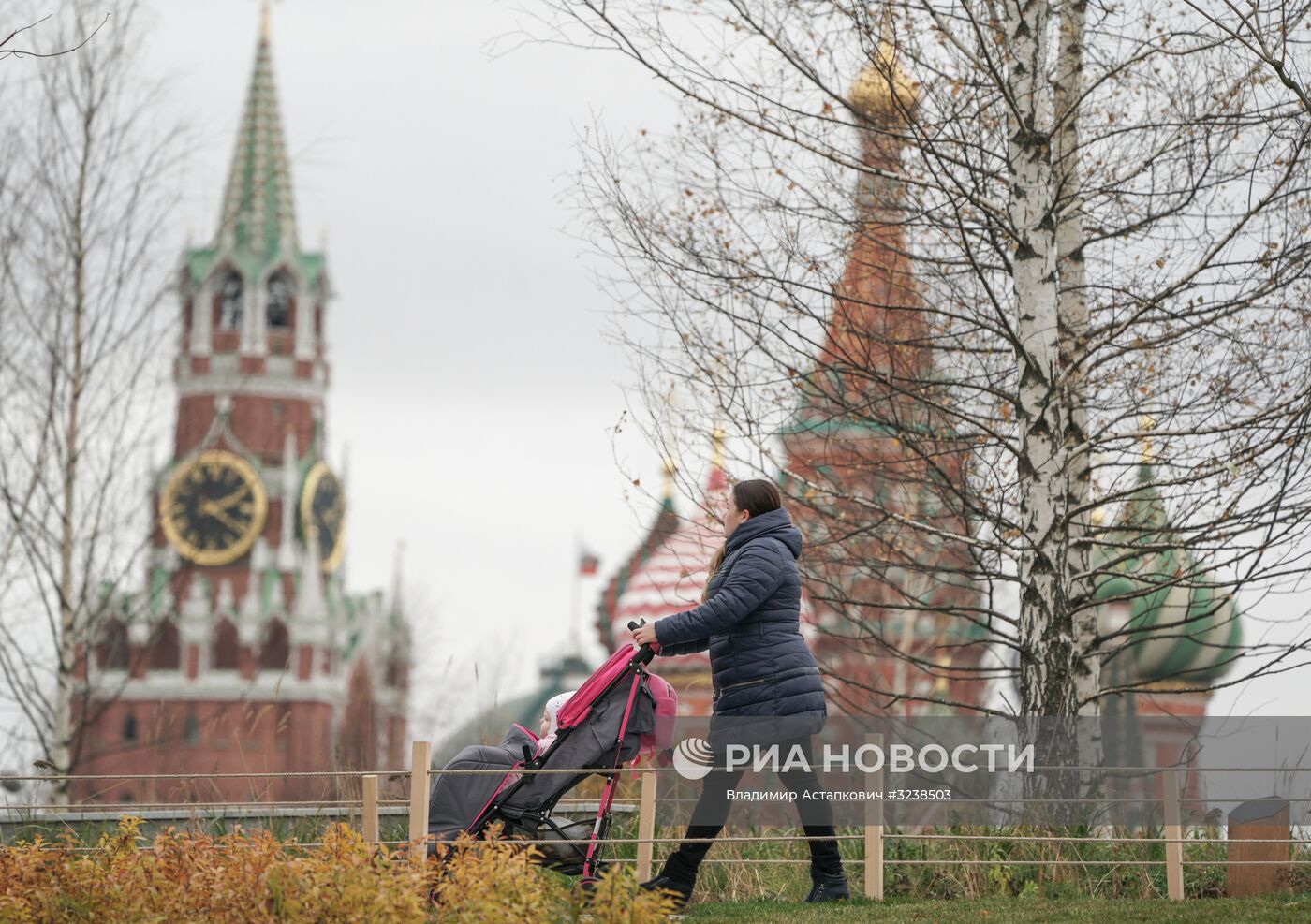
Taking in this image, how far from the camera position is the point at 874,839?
8.95 meters

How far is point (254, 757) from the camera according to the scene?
88.5 m

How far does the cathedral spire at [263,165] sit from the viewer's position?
99000 mm

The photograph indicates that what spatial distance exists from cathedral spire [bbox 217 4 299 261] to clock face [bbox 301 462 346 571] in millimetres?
12110

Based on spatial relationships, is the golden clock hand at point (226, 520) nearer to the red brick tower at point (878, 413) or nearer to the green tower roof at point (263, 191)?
the green tower roof at point (263, 191)

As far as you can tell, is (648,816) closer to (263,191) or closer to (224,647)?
(263,191)

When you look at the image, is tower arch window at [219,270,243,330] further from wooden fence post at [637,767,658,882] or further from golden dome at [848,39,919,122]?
wooden fence post at [637,767,658,882]

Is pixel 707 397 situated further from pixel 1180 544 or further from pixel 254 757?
pixel 254 757

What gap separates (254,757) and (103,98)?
242 feet

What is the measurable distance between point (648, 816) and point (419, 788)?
1.19 metres

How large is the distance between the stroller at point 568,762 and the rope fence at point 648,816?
0.20 ft

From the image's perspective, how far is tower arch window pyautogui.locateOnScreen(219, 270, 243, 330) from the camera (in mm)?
Result: 106438

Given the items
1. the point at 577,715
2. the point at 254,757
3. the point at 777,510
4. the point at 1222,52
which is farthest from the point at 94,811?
the point at 254,757

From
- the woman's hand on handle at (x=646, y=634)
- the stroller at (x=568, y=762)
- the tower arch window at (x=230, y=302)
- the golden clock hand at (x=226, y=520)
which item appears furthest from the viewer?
the tower arch window at (x=230, y=302)

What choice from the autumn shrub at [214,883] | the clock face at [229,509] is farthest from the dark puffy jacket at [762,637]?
the clock face at [229,509]
